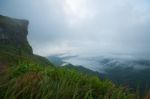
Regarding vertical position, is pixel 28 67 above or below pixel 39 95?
above

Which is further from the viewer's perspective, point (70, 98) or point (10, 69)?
point (10, 69)

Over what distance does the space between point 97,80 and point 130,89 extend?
1239mm

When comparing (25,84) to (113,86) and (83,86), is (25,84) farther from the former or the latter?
(113,86)

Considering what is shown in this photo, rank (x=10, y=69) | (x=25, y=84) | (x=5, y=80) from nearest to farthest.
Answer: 1. (x=25, y=84)
2. (x=5, y=80)
3. (x=10, y=69)

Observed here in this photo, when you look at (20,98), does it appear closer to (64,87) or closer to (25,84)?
(25,84)

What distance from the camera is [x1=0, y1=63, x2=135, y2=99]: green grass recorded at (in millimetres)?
7273

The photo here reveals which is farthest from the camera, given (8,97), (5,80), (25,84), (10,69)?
(10,69)

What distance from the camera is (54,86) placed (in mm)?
7551

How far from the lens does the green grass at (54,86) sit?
727 centimetres

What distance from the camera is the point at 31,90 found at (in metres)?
7.41

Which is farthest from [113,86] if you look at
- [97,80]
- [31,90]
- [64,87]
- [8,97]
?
[8,97]

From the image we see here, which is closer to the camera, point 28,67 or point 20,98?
point 20,98

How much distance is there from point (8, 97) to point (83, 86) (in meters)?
2.04

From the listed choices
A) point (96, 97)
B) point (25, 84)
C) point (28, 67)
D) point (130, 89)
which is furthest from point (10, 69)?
point (130, 89)
